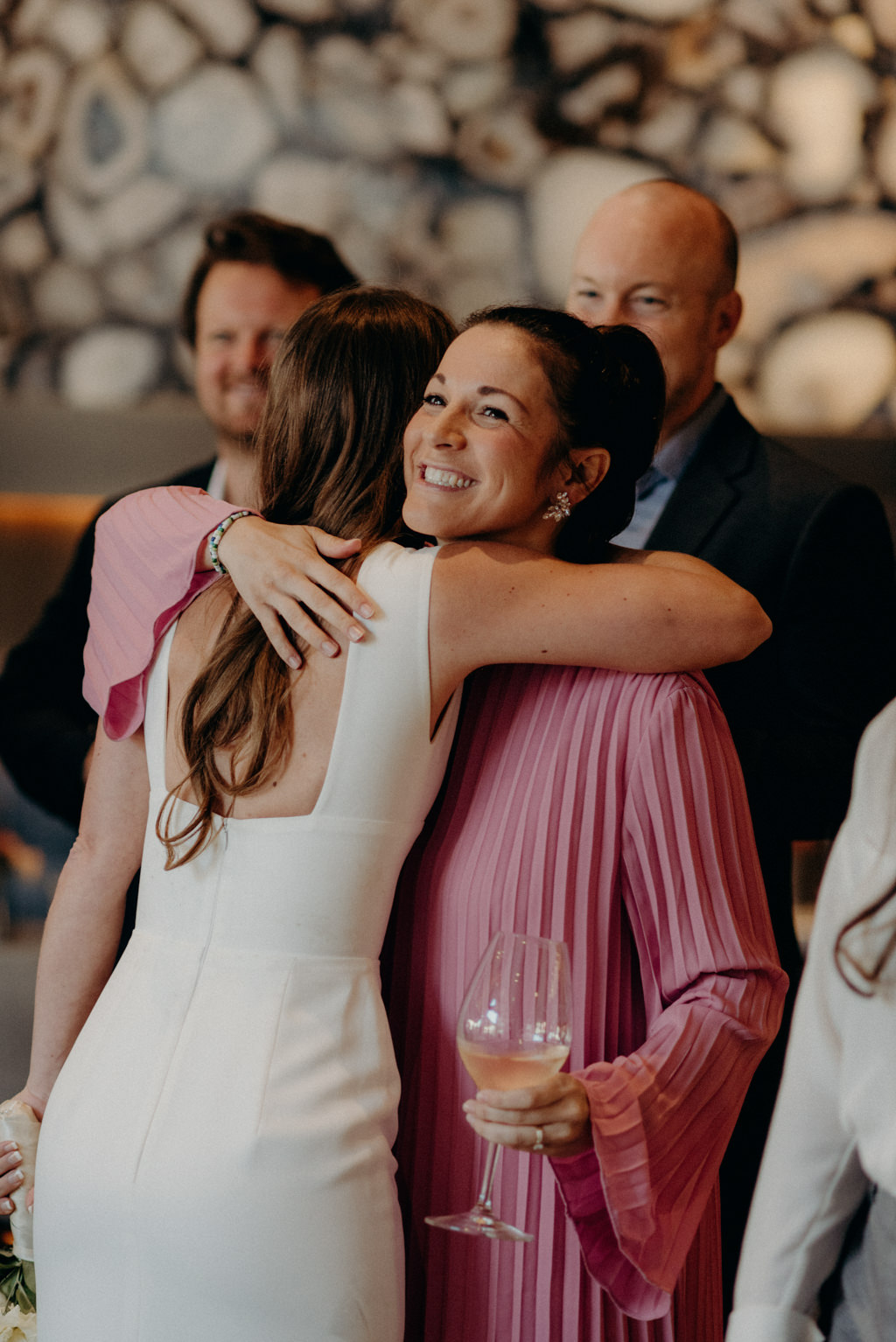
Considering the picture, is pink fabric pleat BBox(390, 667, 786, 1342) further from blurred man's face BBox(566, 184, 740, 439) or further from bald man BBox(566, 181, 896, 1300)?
blurred man's face BBox(566, 184, 740, 439)

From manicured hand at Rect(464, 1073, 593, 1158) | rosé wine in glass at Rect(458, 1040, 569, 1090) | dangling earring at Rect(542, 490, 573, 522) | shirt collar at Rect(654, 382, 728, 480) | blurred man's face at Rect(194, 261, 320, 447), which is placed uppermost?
blurred man's face at Rect(194, 261, 320, 447)

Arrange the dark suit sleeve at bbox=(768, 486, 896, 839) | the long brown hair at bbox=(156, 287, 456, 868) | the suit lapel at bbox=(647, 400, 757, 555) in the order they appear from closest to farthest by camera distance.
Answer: the long brown hair at bbox=(156, 287, 456, 868), the dark suit sleeve at bbox=(768, 486, 896, 839), the suit lapel at bbox=(647, 400, 757, 555)

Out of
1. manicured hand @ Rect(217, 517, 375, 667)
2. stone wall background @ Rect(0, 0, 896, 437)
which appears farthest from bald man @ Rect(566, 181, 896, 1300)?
stone wall background @ Rect(0, 0, 896, 437)

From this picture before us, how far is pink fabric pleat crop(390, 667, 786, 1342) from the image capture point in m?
1.29

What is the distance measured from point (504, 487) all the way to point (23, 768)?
1.49m

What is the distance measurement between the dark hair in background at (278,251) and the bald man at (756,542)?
638mm

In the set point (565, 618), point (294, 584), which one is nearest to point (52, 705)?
point (294, 584)

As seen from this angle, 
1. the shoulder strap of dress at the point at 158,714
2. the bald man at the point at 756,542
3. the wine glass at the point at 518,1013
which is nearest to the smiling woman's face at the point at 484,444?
the shoulder strap of dress at the point at 158,714

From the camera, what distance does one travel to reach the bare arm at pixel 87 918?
1.52 meters

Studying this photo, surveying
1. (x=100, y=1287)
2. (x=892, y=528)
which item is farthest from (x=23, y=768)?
(x=892, y=528)

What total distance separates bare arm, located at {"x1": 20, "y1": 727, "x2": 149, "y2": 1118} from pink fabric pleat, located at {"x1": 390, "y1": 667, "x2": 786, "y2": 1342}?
34cm

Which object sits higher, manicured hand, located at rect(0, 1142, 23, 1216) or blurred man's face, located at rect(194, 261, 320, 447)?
blurred man's face, located at rect(194, 261, 320, 447)

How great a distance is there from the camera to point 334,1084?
1270 mm

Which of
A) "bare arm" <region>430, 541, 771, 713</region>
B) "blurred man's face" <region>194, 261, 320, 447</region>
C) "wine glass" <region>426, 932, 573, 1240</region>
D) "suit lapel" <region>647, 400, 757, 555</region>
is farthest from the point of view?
"blurred man's face" <region>194, 261, 320, 447</region>
